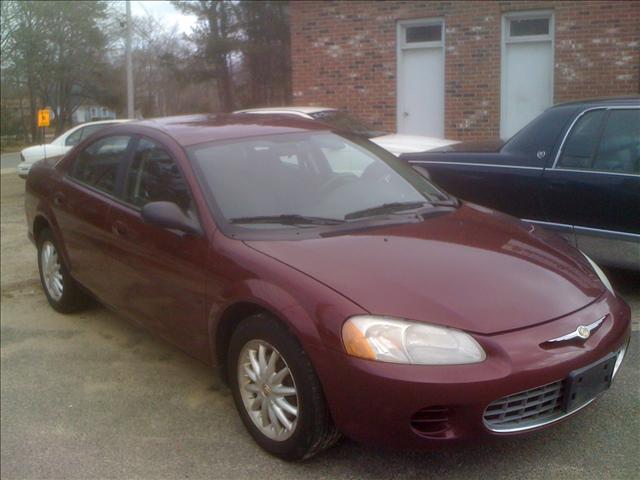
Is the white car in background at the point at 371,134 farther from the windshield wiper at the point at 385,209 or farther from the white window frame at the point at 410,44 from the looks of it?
the windshield wiper at the point at 385,209

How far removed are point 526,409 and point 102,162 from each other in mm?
3345

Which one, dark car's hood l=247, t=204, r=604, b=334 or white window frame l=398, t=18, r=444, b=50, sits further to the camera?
white window frame l=398, t=18, r=444, b=50

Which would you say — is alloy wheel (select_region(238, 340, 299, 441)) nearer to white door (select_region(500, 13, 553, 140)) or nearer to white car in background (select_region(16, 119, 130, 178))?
white door (select_region(500, 13, 553, 140))

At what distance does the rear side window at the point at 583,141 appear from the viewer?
5324mm

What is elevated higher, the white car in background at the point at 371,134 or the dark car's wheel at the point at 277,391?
the white car in background at the point at 371,134

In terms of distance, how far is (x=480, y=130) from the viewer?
40.8 feet

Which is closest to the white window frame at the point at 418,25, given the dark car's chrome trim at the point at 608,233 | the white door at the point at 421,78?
the white door at the point at 421,78

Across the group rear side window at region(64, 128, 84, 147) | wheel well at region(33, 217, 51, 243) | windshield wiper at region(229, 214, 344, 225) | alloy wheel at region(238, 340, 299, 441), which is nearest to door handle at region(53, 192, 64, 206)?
wheel well at region(33, 217, 51, 243)

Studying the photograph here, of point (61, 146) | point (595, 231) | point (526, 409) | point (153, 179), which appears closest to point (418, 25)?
point (61, 146)

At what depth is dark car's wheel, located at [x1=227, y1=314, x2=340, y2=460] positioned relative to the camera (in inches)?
124

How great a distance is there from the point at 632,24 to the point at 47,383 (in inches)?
392

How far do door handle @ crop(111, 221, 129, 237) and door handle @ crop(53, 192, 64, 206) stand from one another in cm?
103

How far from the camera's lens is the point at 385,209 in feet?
13.4

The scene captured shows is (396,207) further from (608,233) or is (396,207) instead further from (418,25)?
(418,25)
